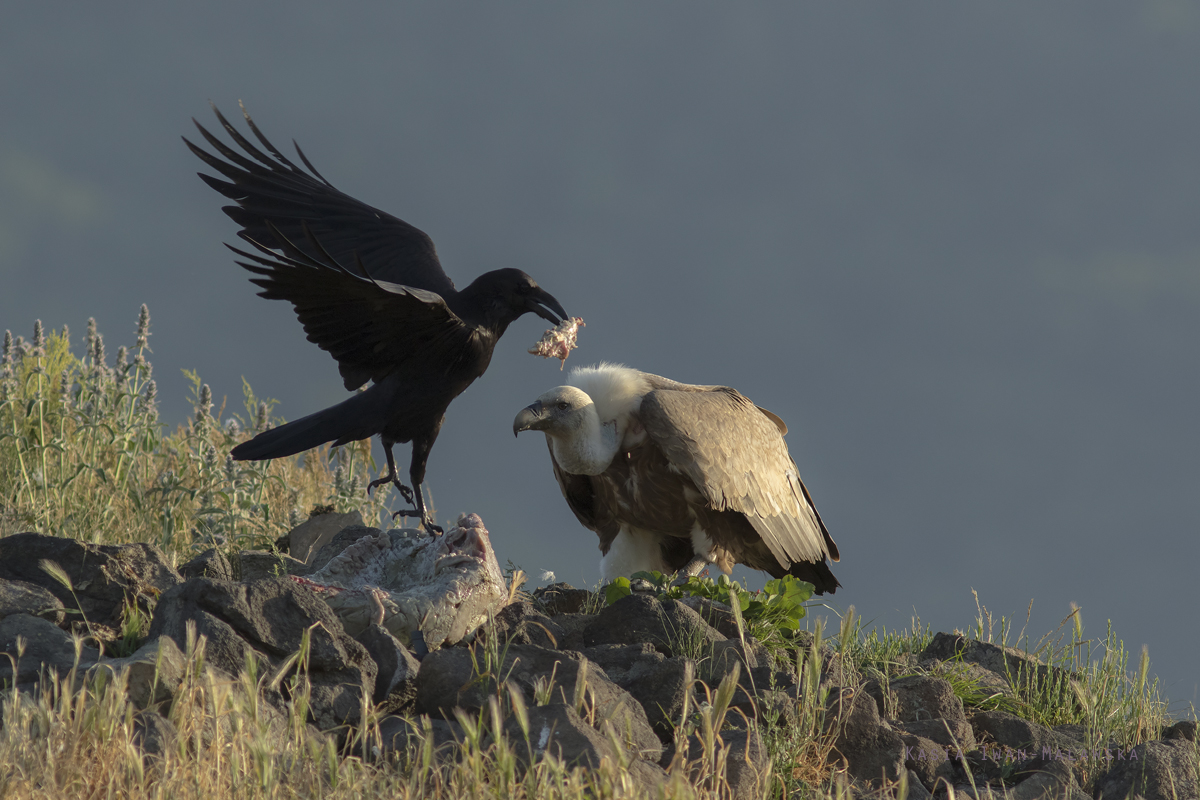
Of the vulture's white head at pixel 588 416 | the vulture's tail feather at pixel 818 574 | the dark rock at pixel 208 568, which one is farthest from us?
the vulture's tail feather at pixel 818 574

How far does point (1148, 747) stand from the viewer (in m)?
3.71

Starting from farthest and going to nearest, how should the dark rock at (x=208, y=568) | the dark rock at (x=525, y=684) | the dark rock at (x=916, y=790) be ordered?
the dark rock at (x=208, y=568), the dark rock at (x=916, y=790), the dark rock at (x=525, y=684)

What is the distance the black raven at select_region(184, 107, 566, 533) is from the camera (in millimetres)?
4293

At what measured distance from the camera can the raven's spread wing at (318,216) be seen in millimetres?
5617

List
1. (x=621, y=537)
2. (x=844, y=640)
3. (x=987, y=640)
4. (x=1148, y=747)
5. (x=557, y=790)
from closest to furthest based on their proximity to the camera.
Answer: (x=557, y=790) → (x=844, y=640) → (x=1148, y=747) → (x=987, y=640) → (x=621, y=537)

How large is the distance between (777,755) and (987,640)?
8.11 ft

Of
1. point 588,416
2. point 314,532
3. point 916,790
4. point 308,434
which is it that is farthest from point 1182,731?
point 314,532

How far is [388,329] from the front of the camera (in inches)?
182

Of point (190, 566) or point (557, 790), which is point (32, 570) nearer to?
point (190, 566)

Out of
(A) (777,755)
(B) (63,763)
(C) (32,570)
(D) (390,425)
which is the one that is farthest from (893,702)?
(C) (32,570)

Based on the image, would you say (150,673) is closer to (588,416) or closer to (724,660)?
(724,660)

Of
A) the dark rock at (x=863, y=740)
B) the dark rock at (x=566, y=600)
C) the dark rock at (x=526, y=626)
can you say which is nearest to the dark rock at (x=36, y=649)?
the dark rock at (x=526, y=626)

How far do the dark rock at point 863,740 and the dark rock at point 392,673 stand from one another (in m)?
Result: 1.35

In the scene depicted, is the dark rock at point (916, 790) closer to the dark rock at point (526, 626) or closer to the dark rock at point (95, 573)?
the dark rock at point (526, 626)
